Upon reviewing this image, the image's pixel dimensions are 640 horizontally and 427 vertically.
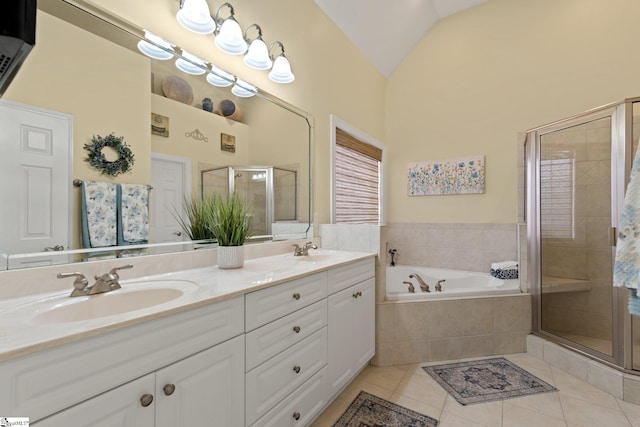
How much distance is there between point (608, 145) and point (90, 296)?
301 cm

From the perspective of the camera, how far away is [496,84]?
3.01 meters

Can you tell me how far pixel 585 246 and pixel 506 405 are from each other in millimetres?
1351

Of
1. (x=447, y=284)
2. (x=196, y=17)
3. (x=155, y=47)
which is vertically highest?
(x=196, y=17)

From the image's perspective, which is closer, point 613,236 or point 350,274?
point 350,274

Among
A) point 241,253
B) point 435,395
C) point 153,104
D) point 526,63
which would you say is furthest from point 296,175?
point 526,63

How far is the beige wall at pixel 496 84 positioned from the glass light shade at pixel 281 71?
6.07ft

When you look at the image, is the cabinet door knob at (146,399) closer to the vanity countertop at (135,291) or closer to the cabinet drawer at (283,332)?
the vanity countertop at (135,291)

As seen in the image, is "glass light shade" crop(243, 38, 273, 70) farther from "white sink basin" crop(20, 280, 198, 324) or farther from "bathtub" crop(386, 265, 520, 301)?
"bathtub" crop(386, 265, 520, 301)

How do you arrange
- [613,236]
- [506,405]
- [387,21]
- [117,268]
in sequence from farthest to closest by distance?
[387,21], [613,236], [506,405], [117,268]

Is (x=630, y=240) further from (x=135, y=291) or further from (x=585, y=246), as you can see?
(x=135, y=291)

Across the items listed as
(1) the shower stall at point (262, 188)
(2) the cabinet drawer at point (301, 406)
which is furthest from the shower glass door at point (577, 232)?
(1) the shower stall at point (262, 188)

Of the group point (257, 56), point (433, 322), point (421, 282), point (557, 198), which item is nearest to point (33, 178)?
point (257, 56)

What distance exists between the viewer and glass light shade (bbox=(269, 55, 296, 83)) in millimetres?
1984

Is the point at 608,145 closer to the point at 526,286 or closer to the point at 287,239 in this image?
the point at 526,286
